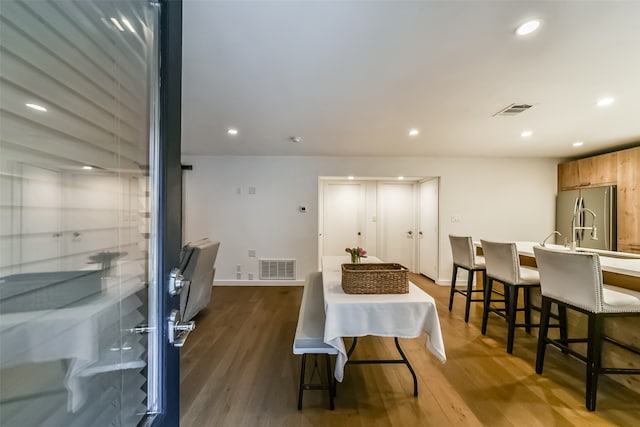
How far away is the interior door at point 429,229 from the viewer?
4.75 metres

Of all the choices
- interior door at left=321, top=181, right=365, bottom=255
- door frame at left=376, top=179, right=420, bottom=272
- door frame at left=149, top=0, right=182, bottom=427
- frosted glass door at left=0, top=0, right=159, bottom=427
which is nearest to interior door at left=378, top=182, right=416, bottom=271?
door frame at left=376, top=179, right=420, bottom=272

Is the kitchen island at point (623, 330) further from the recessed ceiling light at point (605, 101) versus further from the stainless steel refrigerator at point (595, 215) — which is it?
the stainless steel refrigerator at point (595, 215)

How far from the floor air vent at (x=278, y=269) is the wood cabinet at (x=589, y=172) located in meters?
4.81

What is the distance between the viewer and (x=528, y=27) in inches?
57.6

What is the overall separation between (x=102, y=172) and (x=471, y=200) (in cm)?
512

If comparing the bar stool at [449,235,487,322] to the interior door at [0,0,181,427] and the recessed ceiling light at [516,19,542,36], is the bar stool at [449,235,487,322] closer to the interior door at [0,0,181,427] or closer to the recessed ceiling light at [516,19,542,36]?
the recessed ceiling light at [516,19,542,36]

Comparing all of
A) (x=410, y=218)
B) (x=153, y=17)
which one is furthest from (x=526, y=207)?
(x=153, y=17)

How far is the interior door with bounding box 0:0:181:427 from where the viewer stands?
44cm

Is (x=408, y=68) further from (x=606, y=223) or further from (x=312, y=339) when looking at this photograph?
(x=606, y=223)

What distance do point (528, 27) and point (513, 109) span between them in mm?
1339

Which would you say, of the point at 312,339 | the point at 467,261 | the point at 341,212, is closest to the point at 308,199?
the point at 341,212

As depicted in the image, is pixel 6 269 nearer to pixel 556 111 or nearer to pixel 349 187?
pixel 556 111

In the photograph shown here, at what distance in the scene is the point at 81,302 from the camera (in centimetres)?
57

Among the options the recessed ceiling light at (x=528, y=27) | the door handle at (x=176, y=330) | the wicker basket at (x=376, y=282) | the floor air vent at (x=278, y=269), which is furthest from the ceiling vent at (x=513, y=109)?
the floor air vent at (x=278, y=269)
